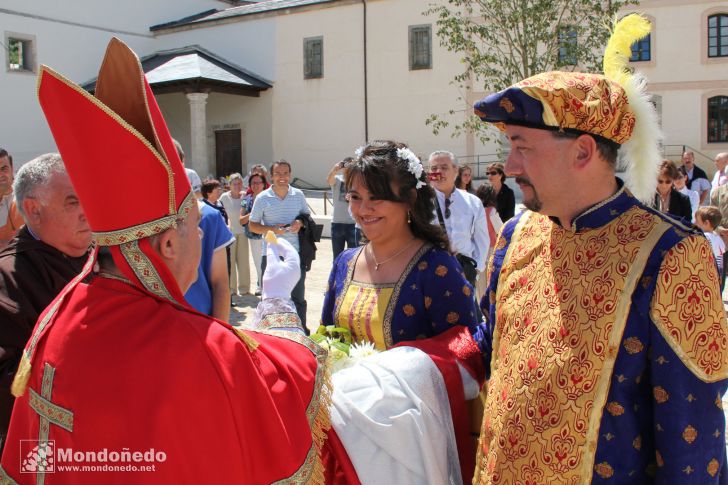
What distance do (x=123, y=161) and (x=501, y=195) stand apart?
23.3 feet

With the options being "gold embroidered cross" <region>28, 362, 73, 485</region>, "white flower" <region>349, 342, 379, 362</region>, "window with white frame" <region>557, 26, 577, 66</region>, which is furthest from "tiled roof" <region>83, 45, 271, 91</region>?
"gold embroidered cross" <region>28, 362, 73, 485</region>

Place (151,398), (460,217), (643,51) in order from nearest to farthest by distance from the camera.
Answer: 1. (151,398)
2. (460,217)
3. (643,51)

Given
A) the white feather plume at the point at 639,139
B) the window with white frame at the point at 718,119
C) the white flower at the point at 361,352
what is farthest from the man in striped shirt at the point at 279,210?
the window with white frame at the point at 718,119

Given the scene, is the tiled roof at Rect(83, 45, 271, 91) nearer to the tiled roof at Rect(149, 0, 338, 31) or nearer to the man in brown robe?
the tiled roof at Rect(149, 0, 338, 31)

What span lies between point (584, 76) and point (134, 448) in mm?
1465

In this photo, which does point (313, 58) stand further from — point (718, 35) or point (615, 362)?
point (615, 362)

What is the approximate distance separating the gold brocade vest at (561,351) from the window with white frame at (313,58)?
25.0 meters

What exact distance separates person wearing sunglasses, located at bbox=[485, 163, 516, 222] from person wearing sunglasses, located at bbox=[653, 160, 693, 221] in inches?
70.8

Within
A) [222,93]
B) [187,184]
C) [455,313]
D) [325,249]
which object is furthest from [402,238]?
[222,93]

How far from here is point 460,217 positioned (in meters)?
6.01

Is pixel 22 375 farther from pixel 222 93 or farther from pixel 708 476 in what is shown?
pixel 222 93

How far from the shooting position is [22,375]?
1459 mm

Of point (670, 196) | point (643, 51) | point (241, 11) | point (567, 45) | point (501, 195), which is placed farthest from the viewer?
point (241, 11)

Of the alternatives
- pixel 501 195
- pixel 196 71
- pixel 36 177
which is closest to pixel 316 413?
pixel 36 177
